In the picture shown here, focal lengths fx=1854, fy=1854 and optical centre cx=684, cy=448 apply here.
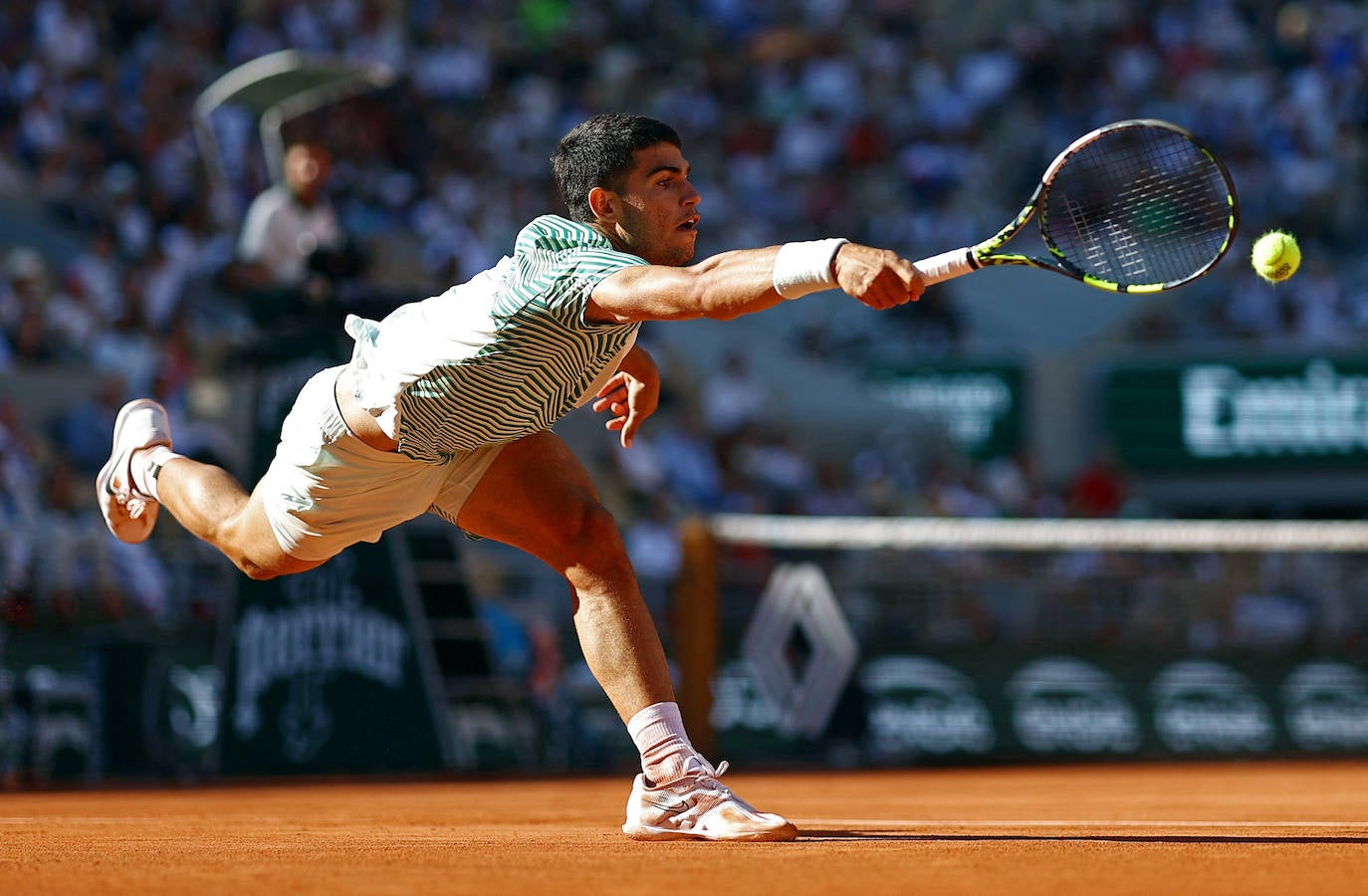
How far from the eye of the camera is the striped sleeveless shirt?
4.90 metres

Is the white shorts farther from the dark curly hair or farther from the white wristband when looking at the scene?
the white wristband

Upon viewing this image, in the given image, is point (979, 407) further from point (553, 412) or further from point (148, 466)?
point (553, 412)

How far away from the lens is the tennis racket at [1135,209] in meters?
5.08

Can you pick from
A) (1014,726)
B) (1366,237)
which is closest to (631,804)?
(1014,726)

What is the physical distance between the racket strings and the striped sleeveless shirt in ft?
4.30

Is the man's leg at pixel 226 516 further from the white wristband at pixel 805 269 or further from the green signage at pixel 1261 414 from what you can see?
the green signage at pixel 1261 414

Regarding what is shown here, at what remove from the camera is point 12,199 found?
1566 cm

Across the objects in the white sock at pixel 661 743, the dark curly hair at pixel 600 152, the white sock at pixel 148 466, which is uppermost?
the dark curly hair at pixel 600 152

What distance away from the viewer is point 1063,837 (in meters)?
5.46

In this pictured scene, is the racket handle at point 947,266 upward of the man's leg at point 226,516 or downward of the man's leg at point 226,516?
upward

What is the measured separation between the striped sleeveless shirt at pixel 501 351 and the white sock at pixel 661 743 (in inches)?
35.4

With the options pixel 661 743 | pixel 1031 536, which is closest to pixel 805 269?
pixel 661 743

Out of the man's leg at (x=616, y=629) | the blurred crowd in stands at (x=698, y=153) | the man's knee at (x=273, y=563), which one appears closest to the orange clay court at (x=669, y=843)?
the man's leg at (x=616, y=629)

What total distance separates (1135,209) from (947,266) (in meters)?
1.34
